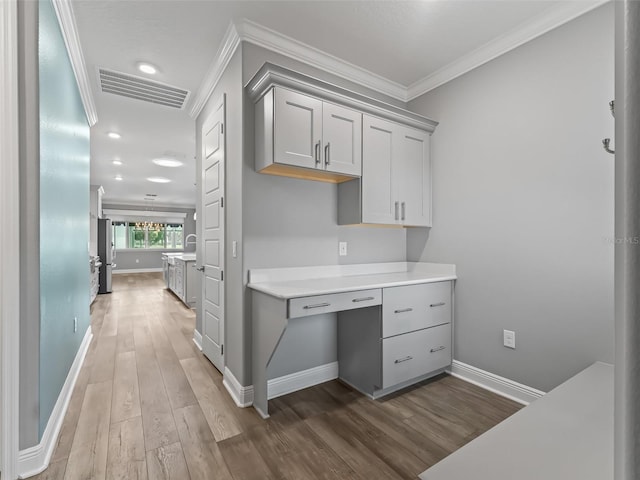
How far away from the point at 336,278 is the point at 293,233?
0.53m

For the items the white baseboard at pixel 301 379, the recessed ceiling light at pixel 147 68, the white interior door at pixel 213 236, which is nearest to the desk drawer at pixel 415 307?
the white baseboard at pixel 301 379

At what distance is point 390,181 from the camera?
2730mm

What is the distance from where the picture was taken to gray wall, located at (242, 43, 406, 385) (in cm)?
235

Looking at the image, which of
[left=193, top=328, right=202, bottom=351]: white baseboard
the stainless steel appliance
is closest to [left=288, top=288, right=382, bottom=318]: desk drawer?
[left=193, top=328, right=202, bottom=351]: white baseboard

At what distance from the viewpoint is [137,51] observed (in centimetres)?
259

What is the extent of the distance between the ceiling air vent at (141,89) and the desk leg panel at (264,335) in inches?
92.8

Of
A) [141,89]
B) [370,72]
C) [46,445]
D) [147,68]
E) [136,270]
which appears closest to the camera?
[46,445]

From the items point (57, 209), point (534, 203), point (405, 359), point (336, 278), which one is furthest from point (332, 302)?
point (57, 209)

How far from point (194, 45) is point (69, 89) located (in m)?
1.01

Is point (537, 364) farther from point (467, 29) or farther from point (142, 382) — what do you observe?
point (142, 382)

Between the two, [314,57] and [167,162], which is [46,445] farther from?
[167,162]

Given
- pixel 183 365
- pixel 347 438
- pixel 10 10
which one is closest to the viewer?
pixel 10 10

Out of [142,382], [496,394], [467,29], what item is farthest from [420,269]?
[142,382]

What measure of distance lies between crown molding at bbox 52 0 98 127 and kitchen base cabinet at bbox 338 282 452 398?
110 inches
